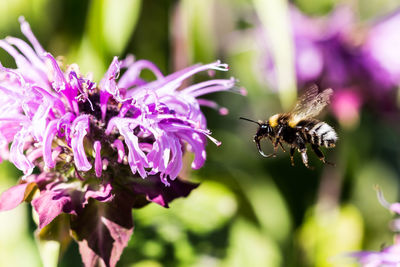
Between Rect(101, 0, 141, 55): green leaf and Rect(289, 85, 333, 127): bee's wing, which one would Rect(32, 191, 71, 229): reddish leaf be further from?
Rect(101, 0, 141, 55): green leaf

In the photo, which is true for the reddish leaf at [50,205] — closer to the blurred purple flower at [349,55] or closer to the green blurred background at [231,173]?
the green blurred background at [231,173]

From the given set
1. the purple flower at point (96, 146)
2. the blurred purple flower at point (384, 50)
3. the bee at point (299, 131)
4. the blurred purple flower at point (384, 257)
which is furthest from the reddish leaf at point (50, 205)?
the blurred purple flower at point (384, 50)

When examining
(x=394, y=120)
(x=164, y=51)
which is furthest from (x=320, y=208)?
(x=164, y=51)

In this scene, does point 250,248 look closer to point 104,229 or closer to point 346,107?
point 346,107

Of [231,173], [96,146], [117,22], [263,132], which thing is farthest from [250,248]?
[96,146]

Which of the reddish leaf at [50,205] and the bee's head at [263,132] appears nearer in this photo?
the reddish leaf at [50,205]

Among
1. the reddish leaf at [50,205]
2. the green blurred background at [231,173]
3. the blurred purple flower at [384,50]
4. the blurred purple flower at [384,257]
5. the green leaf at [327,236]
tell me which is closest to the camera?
the reddish leaf at [50,205]
